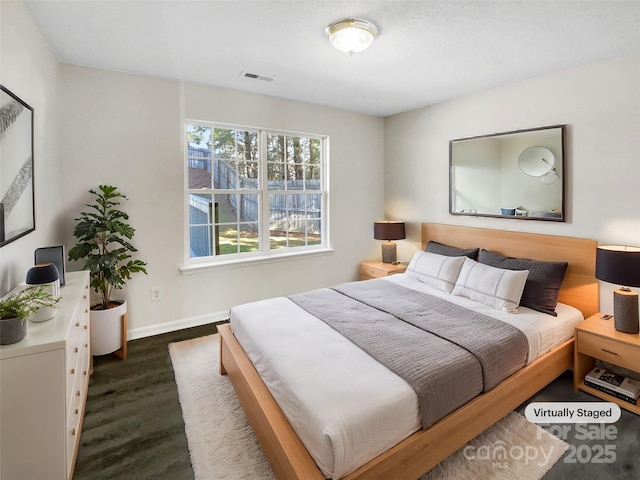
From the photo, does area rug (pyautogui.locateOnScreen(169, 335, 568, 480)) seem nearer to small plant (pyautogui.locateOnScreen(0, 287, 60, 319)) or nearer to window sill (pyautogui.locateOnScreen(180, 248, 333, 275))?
small plant (pyautogui.locateOnScreen(0, 287, 60, 319))

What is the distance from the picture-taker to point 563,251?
2.94 m

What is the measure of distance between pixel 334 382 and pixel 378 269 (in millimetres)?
2684

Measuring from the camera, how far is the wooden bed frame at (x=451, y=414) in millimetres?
1472

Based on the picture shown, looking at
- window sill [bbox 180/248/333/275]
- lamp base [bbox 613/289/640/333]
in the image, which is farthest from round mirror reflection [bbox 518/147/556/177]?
window sill [bbox 180/248/333/275]

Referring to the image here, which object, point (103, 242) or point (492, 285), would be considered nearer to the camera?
point (492, 285)

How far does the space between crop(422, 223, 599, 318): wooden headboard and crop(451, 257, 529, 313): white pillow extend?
532 mm

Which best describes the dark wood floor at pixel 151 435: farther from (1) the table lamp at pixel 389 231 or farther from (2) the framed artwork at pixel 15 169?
A: (1) the table lamp at pixel 389 231

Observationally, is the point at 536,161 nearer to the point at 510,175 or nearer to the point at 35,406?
the point at 510,175

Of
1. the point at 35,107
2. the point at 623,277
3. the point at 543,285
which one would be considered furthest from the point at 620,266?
the point at 35,107

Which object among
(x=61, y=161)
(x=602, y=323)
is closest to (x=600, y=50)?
(x=602, y=323)

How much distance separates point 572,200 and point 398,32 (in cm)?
207

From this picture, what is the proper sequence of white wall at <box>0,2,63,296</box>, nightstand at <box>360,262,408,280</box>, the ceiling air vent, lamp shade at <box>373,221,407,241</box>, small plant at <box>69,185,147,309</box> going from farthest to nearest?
lamp shade at <box>373,221,407,241</box>
nightstand at <box>360,262,408,280</box>
the ceiling air vent
small plant at <box>69,185,147,309</box>
white wall at <box>0,2,63,296</box>

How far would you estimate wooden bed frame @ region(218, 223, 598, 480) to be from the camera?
1472 mm

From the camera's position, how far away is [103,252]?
2.89 meters
